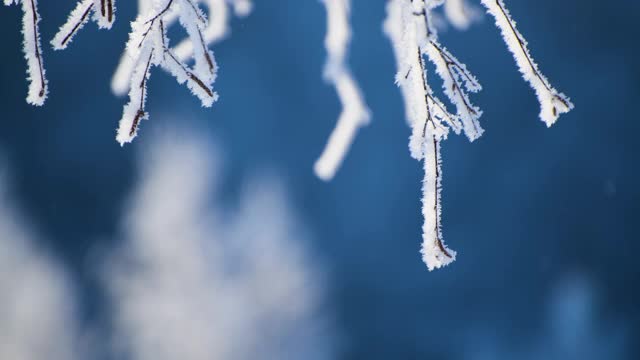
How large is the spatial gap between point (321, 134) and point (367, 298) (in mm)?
2569

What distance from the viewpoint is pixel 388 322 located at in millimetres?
9273

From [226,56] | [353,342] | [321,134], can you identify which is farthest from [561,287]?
[226,56]

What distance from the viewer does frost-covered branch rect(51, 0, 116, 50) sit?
2.94 feet

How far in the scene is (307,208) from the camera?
9383mm

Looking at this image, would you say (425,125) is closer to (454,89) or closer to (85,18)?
Result: (454,89)

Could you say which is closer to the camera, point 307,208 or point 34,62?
point 34,62

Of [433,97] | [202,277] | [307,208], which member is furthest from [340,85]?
[307,208]

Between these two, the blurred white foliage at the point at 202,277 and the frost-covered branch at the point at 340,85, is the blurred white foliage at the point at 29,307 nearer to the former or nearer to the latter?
the blurred white foliage at the point at 202,277

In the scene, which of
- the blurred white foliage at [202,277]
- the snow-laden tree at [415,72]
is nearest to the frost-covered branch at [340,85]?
the snow-laden tree at [415,72]

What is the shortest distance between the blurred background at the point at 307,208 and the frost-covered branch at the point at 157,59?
6795 mm

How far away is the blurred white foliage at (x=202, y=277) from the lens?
767 cm

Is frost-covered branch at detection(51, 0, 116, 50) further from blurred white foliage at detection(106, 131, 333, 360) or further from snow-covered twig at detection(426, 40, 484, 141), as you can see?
blurred white foliage at detection(106, 131, 333, 360)

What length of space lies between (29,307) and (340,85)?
6394 mm

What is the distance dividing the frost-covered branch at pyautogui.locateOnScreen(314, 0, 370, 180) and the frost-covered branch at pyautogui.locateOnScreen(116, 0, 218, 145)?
50 centimetres
